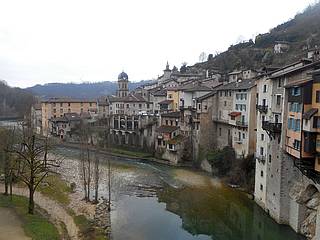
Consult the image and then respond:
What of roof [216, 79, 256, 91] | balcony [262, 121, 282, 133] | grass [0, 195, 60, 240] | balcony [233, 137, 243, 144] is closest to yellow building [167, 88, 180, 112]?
roof [216, 79, 256, 91]

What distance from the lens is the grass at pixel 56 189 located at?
33656mm

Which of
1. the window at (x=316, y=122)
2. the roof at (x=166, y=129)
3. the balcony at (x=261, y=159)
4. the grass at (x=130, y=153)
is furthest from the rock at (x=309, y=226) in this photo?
the grass at (x=130, y=153)

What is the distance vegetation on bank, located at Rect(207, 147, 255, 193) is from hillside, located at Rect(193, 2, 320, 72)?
121 ft

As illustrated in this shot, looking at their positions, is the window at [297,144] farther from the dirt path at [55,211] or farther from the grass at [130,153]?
the grass at [130,153]

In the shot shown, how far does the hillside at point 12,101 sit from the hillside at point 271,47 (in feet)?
218

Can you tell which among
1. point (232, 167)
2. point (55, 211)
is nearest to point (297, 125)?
point (232, 167)

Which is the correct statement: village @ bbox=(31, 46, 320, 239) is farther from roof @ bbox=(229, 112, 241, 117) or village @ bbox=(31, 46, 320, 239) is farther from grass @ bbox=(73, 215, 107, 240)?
grass @ bbox=(73, 215, 107, 240)

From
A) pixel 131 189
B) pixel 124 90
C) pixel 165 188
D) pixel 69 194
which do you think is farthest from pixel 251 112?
pixel 124 90

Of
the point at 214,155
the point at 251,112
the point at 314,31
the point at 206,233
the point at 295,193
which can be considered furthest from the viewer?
the point at 314,31

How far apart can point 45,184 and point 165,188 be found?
13.2 meters

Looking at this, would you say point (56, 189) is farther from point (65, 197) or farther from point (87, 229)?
point (87, 229)

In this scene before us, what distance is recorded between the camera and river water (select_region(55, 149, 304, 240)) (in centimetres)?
2756

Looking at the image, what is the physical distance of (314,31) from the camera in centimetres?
9019

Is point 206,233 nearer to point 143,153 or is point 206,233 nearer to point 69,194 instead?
point 69,194
